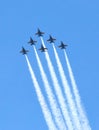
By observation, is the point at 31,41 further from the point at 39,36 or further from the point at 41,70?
the point at 41,70

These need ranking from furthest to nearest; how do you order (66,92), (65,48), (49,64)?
1. (65,48)
2. (49,64)
3. (66,92)

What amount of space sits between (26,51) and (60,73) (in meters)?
11.4

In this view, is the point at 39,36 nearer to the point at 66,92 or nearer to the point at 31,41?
the point at 31,41

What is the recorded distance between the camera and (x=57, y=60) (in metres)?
93.2

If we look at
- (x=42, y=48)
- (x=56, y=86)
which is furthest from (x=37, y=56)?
(x=56, y=86)

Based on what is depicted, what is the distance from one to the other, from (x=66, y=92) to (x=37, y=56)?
1193 cm

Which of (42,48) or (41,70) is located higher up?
(42,48)

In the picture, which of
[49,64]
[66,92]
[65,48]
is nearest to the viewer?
[66,92]

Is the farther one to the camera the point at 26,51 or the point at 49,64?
the point at 26,51

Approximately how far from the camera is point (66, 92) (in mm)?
86875

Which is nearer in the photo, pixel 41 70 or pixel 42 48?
pixel 41 70

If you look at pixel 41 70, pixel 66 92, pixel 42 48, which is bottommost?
pixel 66 92

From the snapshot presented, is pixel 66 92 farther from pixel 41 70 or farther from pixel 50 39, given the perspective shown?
pixel 50 39

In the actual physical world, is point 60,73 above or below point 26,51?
below
